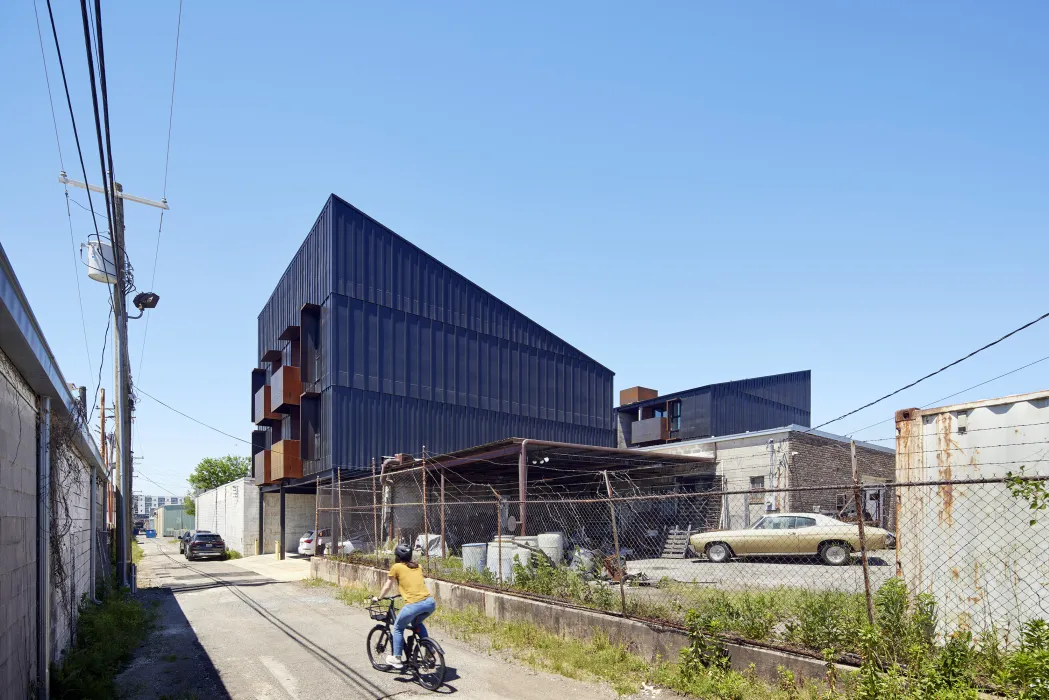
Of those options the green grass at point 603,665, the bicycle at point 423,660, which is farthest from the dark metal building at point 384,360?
Answer: the bicycle at point 423,660

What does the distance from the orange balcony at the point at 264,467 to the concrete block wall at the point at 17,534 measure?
90.7ft

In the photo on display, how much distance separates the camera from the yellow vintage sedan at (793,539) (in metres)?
17.5

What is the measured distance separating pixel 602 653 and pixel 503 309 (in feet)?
94.6

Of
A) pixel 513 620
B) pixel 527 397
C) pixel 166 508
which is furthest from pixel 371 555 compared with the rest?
pixel 166 508

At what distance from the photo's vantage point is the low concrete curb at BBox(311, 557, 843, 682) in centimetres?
725

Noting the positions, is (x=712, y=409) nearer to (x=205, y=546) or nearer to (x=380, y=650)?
(x=205, y=546)

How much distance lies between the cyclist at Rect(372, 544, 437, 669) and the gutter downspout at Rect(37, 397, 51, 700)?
3361mm

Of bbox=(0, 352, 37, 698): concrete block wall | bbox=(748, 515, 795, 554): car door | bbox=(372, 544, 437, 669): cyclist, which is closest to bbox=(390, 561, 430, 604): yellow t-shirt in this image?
bbox=(372, 544, 437, 669): cyclist

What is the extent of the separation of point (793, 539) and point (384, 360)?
18696 millimetres

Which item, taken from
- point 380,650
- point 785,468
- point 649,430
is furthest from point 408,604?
point 649,430

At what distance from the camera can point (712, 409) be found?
1690 inches

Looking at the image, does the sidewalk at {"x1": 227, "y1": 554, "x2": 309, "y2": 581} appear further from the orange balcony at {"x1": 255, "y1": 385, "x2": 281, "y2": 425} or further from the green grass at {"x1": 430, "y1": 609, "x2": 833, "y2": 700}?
the green grass at {"x1": 430, "y1": 609, "x2": 833, "y2": 700}

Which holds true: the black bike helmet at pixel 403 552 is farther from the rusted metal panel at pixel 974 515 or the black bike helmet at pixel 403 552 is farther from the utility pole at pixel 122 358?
the utility pole at pixel 122 358

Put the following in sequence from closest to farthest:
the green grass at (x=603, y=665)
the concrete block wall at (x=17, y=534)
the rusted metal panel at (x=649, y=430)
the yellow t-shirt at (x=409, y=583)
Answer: the concrete block wall at (x=17, y=534), the green grass at (x=603, y=665), the yellow t-shirt at (x=409, y=583), the rusted metal panel at (x=649, y=430)
